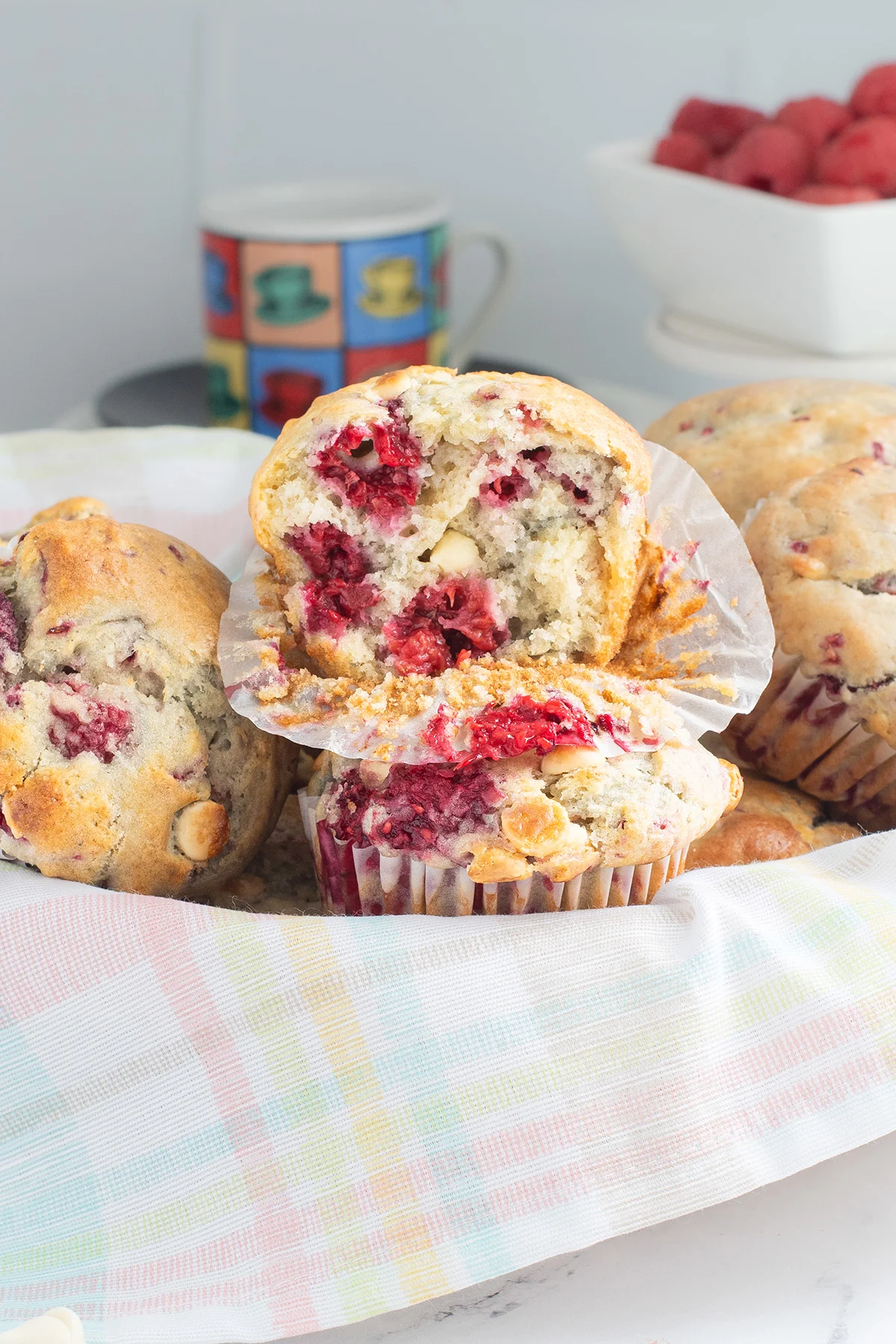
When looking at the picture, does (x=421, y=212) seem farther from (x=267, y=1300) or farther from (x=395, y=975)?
(x=267, y=1300)

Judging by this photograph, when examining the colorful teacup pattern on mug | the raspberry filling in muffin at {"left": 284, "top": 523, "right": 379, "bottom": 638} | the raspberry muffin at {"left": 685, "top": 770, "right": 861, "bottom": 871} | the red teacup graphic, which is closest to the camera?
the raspberry filling in muffin at {"left": 284, "top": 523, "right": 379, "bottom": 638}

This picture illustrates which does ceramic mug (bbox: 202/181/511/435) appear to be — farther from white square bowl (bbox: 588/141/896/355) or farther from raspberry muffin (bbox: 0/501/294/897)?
raspberry muffin (bbox: 0/501/294/897)

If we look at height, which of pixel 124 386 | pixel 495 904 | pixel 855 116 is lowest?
pixel 124 386

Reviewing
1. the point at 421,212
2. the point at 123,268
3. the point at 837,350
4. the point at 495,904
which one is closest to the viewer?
the point at 495,904

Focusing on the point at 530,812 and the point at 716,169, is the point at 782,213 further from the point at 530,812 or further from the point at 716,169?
the point at 530,812

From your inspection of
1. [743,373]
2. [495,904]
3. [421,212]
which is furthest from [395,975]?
[421,212]

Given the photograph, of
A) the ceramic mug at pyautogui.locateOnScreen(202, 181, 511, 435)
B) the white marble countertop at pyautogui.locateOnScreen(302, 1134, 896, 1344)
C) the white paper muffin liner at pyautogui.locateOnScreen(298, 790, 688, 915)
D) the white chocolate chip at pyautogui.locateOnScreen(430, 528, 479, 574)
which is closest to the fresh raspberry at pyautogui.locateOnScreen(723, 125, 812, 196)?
the ceramic mug at pyautogui.locateOnScreen(202, 181, 511, 435)
